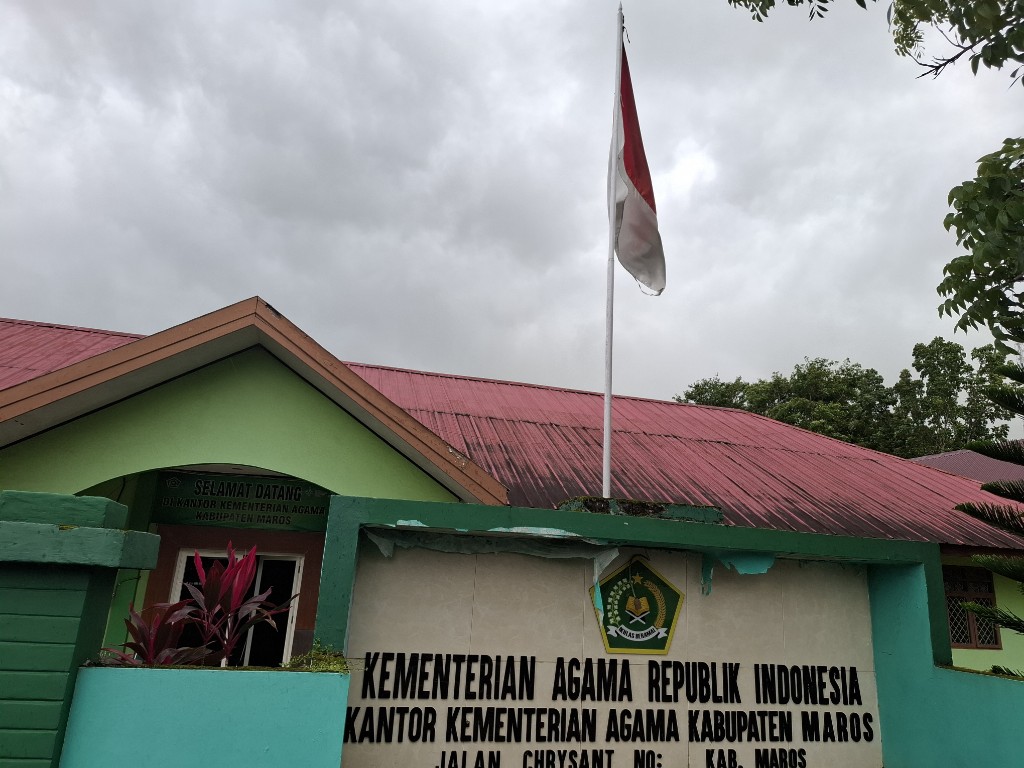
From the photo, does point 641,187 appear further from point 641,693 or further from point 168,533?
point 168,533

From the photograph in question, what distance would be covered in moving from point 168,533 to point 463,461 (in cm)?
427

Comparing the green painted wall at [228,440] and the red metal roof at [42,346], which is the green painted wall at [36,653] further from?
the red metal roof at [42,346]

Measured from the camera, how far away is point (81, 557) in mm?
2832

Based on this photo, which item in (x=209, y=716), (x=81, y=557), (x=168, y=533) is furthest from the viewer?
(x=168, y=533)

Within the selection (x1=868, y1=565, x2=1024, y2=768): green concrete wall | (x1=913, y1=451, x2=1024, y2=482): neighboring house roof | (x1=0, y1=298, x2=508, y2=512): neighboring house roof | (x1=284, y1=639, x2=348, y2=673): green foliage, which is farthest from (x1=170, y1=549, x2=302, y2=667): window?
(x1=913, y1=451, x2=1024, y2=482): neighboring house roof

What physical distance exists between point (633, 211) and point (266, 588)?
6.05m

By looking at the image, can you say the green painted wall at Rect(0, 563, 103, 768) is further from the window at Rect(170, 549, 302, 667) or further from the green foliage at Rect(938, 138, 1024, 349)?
the green foliage at Rect(938, 138, 1024, 349)

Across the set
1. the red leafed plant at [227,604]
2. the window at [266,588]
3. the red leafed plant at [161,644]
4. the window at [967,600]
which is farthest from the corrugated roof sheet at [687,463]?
the red leafed plant at [161,644]

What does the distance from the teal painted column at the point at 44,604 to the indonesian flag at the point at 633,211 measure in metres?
5.16

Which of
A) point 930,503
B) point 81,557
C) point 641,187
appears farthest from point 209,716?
point 930,503

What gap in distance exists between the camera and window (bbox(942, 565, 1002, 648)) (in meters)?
8.40

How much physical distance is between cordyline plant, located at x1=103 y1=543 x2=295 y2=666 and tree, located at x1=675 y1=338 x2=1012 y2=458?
2603 cm

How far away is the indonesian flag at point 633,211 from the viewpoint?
6547 millimetres

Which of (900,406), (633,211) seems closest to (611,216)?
(633,211)
